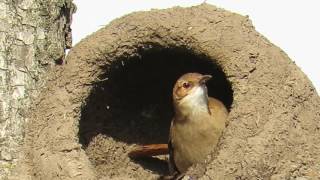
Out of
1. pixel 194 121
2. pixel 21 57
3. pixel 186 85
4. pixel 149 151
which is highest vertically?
pixel 21 57

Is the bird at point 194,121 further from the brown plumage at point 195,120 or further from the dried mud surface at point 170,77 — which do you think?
the dried mud surface at point 170,77

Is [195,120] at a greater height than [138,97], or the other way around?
[138,97]

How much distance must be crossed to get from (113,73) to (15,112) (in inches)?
35.4

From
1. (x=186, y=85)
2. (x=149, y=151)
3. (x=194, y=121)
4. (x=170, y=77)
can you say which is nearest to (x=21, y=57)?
(x=186, y=85)

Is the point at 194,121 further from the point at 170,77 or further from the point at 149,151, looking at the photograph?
the point at 170,77

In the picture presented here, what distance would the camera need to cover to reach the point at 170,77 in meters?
6.82

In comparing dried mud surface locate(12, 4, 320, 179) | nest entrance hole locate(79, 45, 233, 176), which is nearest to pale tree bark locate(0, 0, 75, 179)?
dried mud surface locate(12, 4, 320, 179)

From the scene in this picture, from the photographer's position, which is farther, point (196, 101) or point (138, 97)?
point (138, 97)

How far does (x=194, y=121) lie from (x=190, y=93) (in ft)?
0.60

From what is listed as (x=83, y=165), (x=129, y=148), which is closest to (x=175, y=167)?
(x=129, y=148)

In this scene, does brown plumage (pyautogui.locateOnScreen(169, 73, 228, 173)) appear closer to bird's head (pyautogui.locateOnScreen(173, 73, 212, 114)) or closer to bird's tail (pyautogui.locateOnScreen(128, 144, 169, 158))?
bird's head (pyautogui.locateOnScreen(173, 73, 212, 114))

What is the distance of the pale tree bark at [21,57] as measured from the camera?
5625mm

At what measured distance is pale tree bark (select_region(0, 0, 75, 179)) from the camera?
562 centimetres

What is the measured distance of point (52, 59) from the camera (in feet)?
19.4
